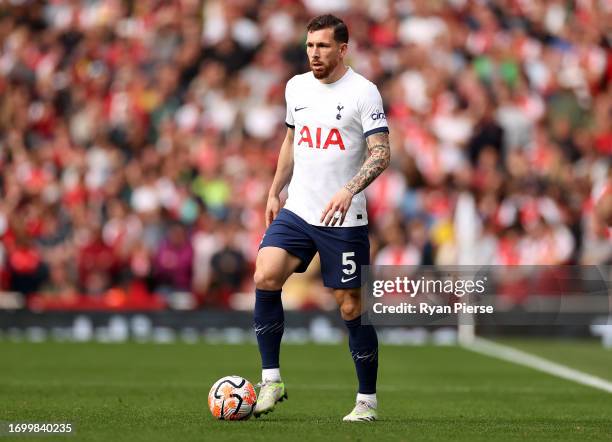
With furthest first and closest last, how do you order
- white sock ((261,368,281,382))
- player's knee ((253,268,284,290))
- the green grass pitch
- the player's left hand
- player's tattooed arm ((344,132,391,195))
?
white sock ((261,368,281,382)) < player's knee ((253,268,284,290)) < player's tattooed arm ((344,132,391,195)) < the player's left hand < the green grass pitch

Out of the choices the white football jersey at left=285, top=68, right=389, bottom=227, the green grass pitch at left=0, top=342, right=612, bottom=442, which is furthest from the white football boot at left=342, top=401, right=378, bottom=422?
the white football jersey at left=285, top=68, right=389, bottom=227

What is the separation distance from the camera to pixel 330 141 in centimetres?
886

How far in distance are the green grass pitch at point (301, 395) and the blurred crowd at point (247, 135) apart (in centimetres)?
207

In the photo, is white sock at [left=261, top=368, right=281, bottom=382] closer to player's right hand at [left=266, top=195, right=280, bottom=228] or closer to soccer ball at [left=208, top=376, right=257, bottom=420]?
soccer ball at [left=208, top=376, right=257, bottom=420]

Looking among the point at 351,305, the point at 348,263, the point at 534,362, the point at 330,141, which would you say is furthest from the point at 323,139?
the point at 534,362

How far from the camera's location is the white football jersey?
8805mm

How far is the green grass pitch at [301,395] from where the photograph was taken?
8203 millimetres

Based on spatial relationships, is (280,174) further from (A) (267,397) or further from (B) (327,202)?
(A) (267,397)

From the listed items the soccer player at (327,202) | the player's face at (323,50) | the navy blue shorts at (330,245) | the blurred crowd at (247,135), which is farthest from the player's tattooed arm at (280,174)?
the blurred crowd at (247,135)

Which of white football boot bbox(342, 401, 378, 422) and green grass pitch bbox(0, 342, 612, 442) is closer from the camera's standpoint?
green grass pitch bbox(0, 342, 612, 442)

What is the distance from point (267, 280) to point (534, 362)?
7915 mm

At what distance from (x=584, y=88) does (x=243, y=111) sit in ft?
18.0

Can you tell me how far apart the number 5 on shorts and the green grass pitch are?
3.14 feet

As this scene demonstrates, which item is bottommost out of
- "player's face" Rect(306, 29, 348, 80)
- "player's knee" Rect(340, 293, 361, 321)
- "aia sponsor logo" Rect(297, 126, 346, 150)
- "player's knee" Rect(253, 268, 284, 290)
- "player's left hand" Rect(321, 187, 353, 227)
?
"player's knee" Rect(340, 293, 361, 321)
